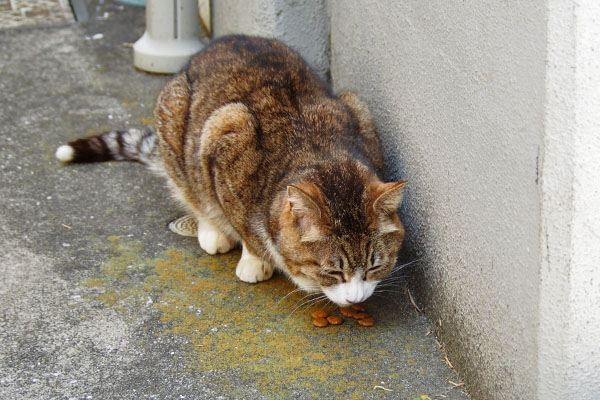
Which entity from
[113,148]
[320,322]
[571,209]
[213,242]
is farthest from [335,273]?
[113,148]

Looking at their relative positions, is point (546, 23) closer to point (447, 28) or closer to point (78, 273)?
point (447, 28)

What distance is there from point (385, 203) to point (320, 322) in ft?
2.21

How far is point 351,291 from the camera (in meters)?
3.46

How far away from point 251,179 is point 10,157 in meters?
1.98

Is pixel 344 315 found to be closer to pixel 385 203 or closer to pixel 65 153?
pixel 385 203

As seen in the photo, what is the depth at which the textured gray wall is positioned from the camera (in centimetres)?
254

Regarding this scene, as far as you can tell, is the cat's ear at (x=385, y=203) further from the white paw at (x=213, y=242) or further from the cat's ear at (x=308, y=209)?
the white paw at (x=213, y=242)

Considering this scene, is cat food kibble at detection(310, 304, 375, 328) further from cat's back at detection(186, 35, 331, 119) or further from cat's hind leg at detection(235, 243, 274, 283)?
cat's back at detection(186, 35, 331, 119)

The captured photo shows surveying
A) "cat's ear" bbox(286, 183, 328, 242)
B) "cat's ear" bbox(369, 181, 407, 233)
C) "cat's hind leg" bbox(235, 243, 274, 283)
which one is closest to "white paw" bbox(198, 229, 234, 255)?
"cat's hind leg" bbox(235, 243, 274, 283)

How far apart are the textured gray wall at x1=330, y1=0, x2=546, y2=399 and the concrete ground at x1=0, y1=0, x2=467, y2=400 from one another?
0.35 metres

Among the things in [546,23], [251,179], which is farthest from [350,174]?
[546,23]

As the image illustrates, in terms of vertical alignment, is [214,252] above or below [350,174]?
below

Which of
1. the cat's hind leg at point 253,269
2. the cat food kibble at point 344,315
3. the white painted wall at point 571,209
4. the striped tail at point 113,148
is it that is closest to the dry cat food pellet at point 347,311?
the cat food kibble at point 344,315

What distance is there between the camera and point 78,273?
403 cm
